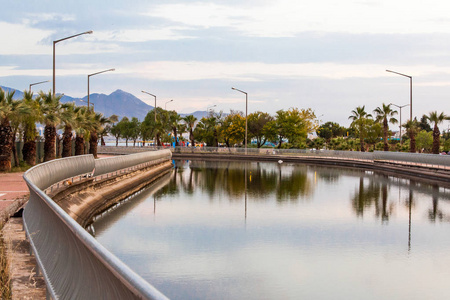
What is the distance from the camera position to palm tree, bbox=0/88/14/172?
1359 inches

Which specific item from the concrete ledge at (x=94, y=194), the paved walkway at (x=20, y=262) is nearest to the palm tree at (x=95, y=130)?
the concrete ledge at (x=94, y=194)

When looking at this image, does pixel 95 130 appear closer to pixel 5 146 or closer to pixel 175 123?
pixel 5 146

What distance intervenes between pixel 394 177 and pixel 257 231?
2865 cm

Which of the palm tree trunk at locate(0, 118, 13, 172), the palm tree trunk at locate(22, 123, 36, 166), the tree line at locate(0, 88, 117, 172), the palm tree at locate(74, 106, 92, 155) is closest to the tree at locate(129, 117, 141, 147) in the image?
the palm tree at locate(74, 106, 92, 155)

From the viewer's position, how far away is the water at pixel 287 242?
45.3ft

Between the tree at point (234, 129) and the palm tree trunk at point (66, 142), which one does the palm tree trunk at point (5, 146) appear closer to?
the palm tree trunk at point (66, 142)

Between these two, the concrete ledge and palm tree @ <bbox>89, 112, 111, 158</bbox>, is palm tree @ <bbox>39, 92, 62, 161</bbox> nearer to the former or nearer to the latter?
the concrete ledge

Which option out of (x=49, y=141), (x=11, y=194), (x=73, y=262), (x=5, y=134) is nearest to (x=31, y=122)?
(x=49, y=141)

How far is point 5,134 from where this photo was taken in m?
35.1

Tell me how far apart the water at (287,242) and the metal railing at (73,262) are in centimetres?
375

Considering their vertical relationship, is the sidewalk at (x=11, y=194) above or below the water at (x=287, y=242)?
above

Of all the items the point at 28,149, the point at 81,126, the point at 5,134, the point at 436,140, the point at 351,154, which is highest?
the point at 81,126

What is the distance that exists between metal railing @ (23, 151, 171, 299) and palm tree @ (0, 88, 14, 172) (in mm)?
22613

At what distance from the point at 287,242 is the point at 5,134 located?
75.3 ft
